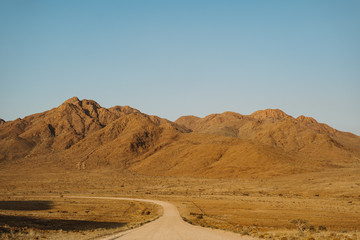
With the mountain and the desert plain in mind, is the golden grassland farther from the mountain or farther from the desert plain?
the mountain

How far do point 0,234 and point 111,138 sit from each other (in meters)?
123

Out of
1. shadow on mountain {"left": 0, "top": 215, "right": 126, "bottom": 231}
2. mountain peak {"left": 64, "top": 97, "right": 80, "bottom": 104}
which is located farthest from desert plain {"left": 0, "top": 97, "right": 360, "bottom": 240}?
mountain peak {"left": 64, "top": 97, "right": 80, "bottom": 104}

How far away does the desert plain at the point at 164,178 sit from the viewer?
1104 inches

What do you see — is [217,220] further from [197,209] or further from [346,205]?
[346,205]

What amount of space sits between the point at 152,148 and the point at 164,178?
1426 inches

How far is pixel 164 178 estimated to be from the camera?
92.4 meters

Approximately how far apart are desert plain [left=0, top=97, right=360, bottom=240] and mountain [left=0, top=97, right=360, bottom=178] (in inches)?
18.0

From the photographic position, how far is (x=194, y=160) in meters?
105

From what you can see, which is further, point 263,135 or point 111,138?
point 263,135

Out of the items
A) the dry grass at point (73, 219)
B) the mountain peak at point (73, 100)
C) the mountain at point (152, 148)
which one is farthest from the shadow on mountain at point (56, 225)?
the mountain peak at point (73, 100)

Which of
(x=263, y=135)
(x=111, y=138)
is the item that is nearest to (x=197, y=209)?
(x=111, y=138)

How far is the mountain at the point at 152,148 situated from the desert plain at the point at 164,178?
1.50ft

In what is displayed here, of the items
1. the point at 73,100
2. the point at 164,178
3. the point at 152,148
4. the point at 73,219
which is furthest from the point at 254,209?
the point at 73,100

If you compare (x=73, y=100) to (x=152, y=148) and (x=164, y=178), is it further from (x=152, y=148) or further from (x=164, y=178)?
(x=164, y=178)
